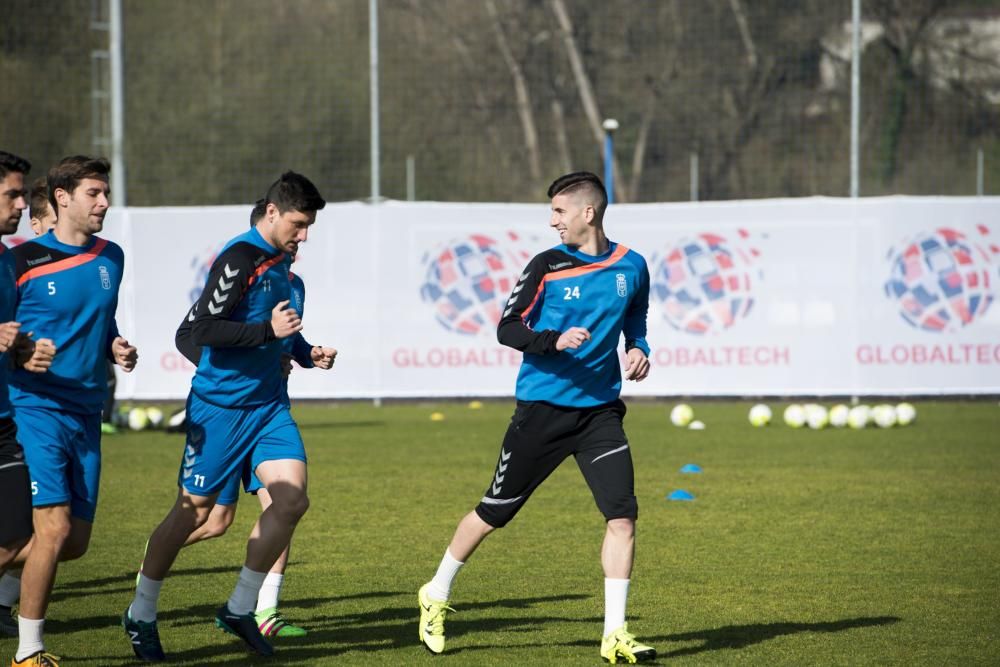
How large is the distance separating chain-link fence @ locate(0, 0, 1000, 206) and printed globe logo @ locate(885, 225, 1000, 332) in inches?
228

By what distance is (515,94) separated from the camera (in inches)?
1265

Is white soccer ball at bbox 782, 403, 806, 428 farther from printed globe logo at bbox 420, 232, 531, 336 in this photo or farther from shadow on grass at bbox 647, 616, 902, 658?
shadow on grass at bbox 647, 616, 902, 658

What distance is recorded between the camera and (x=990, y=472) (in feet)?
46.3

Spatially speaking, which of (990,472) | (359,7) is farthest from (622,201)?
(990,472)

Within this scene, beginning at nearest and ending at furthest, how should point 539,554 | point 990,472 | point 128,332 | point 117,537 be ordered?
1. point 539,554
2. point 117,537
3. point 990,472
4. point 128,332

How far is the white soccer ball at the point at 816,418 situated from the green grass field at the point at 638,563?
2.34 metres

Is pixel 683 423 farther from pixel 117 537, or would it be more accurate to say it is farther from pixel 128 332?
pixel 117 537

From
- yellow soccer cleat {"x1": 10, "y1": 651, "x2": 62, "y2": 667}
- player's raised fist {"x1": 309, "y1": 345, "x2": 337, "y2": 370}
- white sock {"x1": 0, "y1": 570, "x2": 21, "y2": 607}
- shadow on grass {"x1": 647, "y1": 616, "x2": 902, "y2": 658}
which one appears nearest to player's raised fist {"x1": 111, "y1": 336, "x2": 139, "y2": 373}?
player's raised fist {"x1": 309, "y1": 345, "x2": 337, "y2": 370}

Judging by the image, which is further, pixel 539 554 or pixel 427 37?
pixel 427 37

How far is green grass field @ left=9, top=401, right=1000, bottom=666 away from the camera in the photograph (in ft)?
24.2

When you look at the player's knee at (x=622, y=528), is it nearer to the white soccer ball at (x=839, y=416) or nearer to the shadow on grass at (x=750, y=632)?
the shadow on grass at (x=750, y=632)

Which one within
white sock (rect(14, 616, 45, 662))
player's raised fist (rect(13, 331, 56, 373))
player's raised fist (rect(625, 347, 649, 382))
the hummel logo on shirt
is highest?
the hummel logo on shirt

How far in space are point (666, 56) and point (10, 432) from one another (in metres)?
26.0

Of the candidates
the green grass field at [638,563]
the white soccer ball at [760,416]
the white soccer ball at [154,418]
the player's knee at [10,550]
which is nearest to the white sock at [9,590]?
the green grass field at [638,563]
